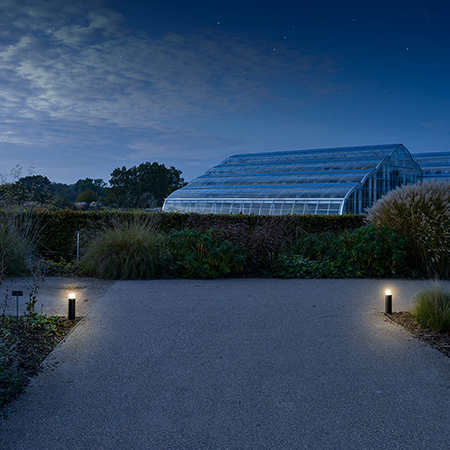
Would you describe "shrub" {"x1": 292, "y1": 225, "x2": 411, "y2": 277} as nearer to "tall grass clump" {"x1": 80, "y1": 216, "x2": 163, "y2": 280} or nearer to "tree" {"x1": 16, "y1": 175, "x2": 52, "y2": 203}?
"tall grass clump" {"x1": 80, "y1": 216, "x2": 163, "y2": 280}

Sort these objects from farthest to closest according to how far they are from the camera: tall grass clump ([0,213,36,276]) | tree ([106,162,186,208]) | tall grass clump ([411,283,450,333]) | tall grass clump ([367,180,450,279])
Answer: tree ([106,162,186,208]) → tall grass clump ([367,180,450,279]) → tall grass clump ([0,213,36,276]) → tall grass clump ([411,283,450,333])

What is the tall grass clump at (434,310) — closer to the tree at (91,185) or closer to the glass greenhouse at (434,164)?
the glass greenhouse at (434,164)

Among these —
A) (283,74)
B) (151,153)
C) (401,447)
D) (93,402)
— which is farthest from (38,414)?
(151,153)

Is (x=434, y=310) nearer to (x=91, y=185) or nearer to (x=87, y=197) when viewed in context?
(x=87, y=197)

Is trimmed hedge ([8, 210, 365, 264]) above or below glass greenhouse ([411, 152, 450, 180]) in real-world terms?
below

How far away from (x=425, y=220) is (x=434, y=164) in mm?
26820

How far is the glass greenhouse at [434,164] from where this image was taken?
101 feet

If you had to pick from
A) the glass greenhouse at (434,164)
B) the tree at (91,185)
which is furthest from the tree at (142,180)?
the glass greenhouse at (434,164)

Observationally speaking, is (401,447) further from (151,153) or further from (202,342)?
(151,153)

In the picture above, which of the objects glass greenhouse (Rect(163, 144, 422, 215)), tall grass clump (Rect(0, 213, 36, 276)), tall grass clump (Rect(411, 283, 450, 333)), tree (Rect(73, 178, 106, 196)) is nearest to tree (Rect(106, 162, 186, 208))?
glass greenhouse (Rect(163, 144, 422, 215))

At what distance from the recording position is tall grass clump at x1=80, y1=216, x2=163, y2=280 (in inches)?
315

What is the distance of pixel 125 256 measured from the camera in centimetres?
802

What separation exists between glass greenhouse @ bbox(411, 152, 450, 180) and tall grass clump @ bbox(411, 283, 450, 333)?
27812mm

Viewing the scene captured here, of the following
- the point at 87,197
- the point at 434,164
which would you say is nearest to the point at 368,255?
the point at 87,197
